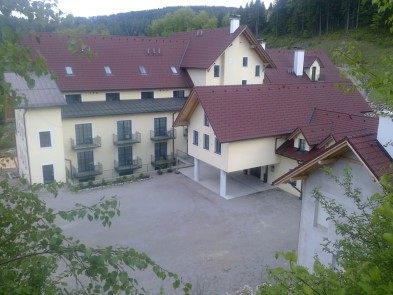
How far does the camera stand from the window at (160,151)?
2909cm

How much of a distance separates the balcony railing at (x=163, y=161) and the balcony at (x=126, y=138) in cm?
201

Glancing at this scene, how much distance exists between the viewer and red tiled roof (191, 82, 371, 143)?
21500 mm

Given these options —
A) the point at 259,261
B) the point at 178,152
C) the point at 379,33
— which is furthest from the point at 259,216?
the point at 379,33

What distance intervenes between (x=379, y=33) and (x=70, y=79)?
60200 mm

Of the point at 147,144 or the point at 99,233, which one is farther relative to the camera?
the point at 147,144

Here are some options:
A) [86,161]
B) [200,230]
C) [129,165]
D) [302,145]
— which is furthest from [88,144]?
[302,145]

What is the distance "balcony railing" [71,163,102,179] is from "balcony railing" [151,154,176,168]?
13.3 feet

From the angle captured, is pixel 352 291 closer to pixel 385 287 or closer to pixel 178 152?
pixel 385 287

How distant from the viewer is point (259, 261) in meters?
15.6

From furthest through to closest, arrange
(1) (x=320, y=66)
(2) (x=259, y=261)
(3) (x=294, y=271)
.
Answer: (1) (x=320, y=66) → (2) (x=259, y=261) → (3) (x=294, y=271)

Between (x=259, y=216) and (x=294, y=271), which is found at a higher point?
(x=294, y=271)

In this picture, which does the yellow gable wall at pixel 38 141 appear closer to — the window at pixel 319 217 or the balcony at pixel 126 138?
the balcony at pixel 126 138

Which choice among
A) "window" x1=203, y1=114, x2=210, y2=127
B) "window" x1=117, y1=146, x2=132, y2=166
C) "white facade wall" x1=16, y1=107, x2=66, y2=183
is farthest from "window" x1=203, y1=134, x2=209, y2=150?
"white facade wall" x1=16, y1=107, x2=66, y2=183

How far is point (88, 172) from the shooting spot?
26.3 metres
